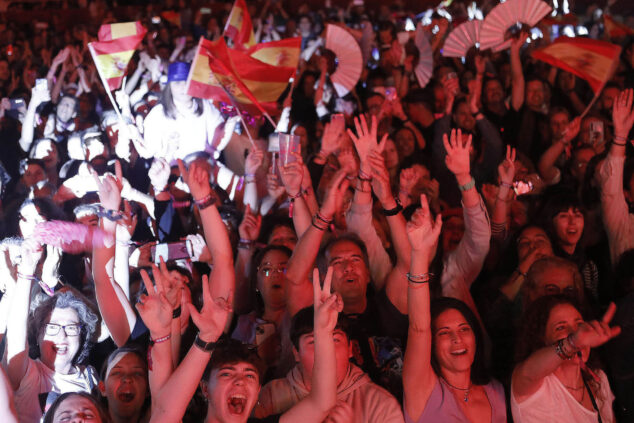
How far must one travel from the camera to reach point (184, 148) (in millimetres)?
5258

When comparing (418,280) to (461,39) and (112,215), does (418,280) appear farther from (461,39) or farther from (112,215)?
(461,39)

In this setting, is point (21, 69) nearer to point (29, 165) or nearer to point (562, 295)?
point (29, 165)

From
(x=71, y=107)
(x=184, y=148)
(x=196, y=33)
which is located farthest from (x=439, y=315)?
(x=196, y=33)

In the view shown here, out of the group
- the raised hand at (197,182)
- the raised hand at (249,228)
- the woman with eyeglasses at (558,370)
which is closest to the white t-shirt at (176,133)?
the raised hand at (249,228)

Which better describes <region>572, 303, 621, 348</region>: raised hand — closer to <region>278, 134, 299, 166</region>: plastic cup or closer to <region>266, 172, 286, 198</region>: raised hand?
<region>278, 134, 299, 166</region>: plastic cup

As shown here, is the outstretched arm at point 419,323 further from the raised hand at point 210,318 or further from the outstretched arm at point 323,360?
the raised hand at point 210,318

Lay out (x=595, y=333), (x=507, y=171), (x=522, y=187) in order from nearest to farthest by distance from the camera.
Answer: (x=595, y=333) → (x=507, y=171) → (x=522, y=187)

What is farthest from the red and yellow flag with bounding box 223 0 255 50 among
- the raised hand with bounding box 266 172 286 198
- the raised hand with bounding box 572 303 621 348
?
the raised hand with bounding box 572 303 621 348

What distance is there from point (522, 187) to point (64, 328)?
288cm

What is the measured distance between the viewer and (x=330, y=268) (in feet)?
8.20

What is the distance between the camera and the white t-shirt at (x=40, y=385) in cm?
262

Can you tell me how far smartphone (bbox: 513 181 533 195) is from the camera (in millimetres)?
4324

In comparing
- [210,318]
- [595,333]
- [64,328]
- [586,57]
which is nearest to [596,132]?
[586,57]

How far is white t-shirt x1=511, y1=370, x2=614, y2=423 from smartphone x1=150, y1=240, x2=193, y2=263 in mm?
1986
